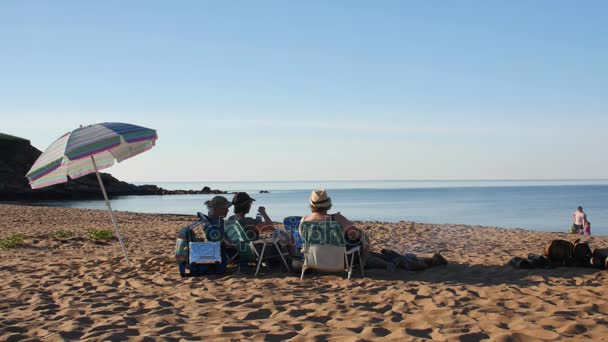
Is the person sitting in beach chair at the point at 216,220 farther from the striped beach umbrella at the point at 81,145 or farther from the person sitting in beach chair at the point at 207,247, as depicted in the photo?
the striped beach umbrella at the point at 81,145

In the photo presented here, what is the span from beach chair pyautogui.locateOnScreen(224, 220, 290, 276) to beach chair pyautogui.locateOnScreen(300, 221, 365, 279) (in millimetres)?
642

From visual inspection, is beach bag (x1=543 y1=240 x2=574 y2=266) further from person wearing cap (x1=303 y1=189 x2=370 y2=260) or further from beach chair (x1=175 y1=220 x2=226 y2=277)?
beach chair (x1=175 y1=220 x2=226 y2=277)

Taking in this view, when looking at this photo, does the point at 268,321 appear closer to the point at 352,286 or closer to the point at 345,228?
the point at 352,286

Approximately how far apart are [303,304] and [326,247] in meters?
1.36

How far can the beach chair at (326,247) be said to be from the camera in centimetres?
616

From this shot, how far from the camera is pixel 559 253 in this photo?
266 inches

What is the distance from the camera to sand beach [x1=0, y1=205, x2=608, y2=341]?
4020 millimetres

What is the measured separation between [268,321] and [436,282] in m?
2.36

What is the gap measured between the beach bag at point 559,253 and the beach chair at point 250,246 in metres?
3.39

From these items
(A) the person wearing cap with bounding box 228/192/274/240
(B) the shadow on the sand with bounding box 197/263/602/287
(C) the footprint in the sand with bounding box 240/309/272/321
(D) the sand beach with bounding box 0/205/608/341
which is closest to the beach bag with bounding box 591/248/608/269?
(B) the shadow on the sand with bounding box 197/263/602/287

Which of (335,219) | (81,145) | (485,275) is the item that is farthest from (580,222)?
(81,145)

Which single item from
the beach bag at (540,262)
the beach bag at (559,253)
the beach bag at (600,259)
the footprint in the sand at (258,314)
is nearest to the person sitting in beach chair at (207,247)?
the footprint in the sand at (258,314)

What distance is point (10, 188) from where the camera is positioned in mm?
58000

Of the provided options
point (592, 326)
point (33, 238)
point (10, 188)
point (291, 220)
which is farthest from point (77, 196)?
point (592, 326)
